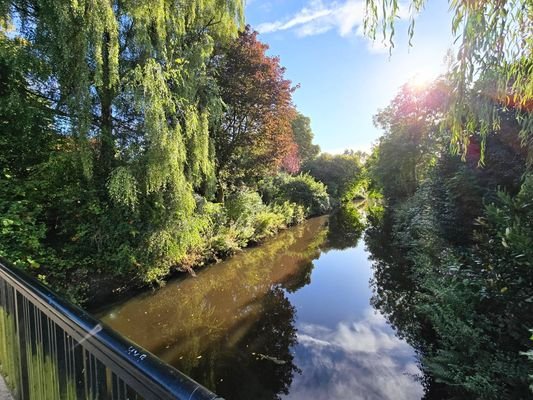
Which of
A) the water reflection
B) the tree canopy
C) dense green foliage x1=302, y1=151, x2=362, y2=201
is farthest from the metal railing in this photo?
dense green foliage x1=302, y1=151, x2=362, y2=201

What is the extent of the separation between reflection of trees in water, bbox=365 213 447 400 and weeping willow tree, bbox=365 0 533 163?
7.89 feet

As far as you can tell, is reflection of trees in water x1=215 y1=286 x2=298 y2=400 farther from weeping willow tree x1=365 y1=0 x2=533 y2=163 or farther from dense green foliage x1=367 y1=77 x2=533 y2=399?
weeping willow tree x1=365 y1=0 x2=533 y2=163

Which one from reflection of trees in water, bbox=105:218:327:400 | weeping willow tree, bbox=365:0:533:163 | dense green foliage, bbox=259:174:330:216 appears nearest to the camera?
weeping willow tree, bbox=365:0:533:163

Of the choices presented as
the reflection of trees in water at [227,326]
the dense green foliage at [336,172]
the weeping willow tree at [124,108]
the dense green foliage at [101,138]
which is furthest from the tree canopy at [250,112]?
A: the dense green foliage at [336,172]

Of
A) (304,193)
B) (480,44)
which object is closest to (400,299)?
(480,44)

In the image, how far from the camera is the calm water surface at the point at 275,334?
3.58 meters

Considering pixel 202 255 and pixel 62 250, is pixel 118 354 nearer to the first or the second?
pixel 62 250

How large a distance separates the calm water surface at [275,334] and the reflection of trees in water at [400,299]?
15 cm

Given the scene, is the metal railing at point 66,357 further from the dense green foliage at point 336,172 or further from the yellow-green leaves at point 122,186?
the dense green foliage at point 336,172

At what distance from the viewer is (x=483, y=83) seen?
7.38 feet

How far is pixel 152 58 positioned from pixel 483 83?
5.51 m

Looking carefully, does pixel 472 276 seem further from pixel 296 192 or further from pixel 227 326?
pixel 296 192

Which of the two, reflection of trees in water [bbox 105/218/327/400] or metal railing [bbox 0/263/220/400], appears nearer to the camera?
metal railing [bbox 0/263/220/400]

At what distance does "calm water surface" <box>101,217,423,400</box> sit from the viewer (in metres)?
3.58
